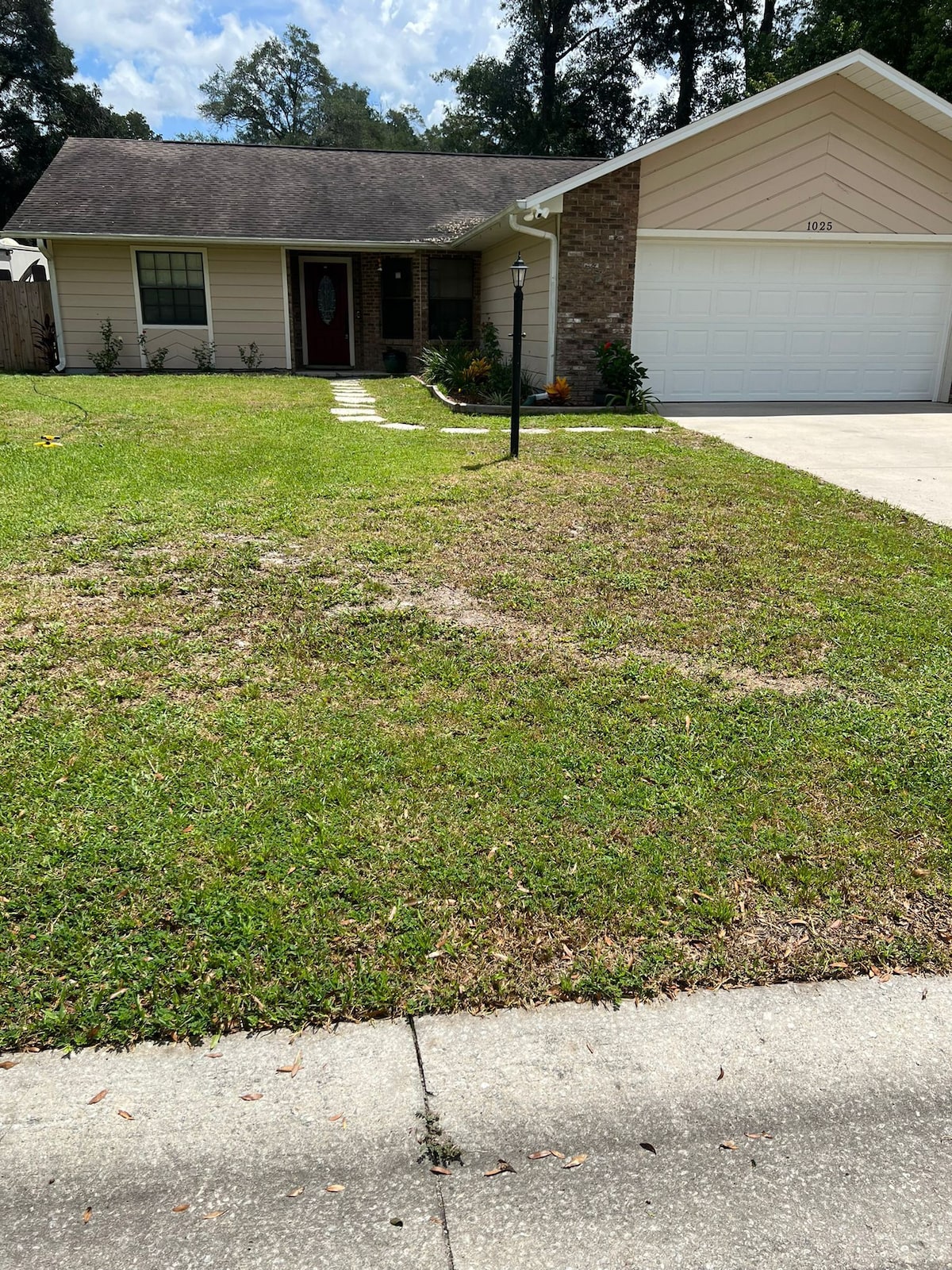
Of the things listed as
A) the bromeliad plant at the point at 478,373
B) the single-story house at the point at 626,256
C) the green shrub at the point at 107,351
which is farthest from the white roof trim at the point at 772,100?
the green shrub at the point at 107,351

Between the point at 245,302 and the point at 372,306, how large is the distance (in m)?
2.40

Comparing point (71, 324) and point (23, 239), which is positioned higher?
point (23, 239)

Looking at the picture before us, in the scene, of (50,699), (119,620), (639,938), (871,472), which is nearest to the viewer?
(639,938)

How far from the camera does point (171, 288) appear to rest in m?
16.8

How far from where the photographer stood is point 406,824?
9.45 ft

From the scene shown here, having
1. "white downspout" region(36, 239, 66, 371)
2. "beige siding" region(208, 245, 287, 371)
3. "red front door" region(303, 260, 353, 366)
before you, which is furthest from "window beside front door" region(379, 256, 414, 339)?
"white downspout" region(36, 239, 66, 371)

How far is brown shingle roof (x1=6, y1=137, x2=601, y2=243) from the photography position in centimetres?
1616

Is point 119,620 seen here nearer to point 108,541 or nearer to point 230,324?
point 108,541

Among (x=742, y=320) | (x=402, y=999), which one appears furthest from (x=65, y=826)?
(x=742, y=320)

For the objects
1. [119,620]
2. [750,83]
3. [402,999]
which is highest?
[750,83]

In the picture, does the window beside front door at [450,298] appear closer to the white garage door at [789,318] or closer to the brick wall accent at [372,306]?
the brick wall accent at [372,306]

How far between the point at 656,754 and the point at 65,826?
1.99 metres

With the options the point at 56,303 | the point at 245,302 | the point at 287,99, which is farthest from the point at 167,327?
the point at 287,99

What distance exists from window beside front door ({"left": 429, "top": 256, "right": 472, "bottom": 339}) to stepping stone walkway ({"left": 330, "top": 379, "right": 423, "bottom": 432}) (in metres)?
2.88
